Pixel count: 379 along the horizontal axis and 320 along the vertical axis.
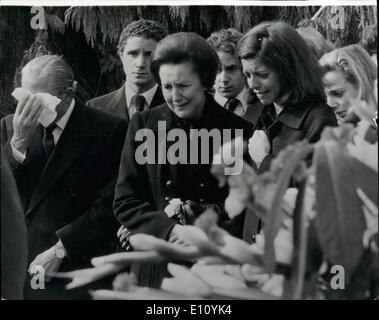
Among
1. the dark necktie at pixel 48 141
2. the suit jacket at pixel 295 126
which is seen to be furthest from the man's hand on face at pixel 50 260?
the suit jacket at pixel 295 126

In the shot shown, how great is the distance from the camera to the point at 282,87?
1.88 metres

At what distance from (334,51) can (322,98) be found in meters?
0.15

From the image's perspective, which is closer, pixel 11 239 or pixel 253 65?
pixel 11 239

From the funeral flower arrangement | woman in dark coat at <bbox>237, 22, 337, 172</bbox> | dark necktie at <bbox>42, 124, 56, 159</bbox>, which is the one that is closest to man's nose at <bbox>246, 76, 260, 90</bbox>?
woman in dark coat at <bbox>237, 22, 337, 172</bbox>

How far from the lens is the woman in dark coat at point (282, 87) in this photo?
1866mm

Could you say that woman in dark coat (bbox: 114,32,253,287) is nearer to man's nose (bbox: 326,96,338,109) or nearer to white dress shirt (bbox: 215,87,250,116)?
white dress shirt (bbox: 215,87,250,116)

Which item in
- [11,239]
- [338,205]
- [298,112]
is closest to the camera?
[338,205]

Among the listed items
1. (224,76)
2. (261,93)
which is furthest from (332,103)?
(224,76)

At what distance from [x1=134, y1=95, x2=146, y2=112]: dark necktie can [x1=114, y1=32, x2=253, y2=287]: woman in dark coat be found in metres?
0.04

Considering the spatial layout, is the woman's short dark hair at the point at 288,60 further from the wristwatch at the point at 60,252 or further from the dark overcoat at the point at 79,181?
the wristwatch at the point at 60,252

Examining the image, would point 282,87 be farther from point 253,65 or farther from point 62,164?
point 62,164

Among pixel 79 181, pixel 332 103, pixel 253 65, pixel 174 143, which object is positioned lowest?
pixel 79 181

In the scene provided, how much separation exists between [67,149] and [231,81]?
527 millimetres
